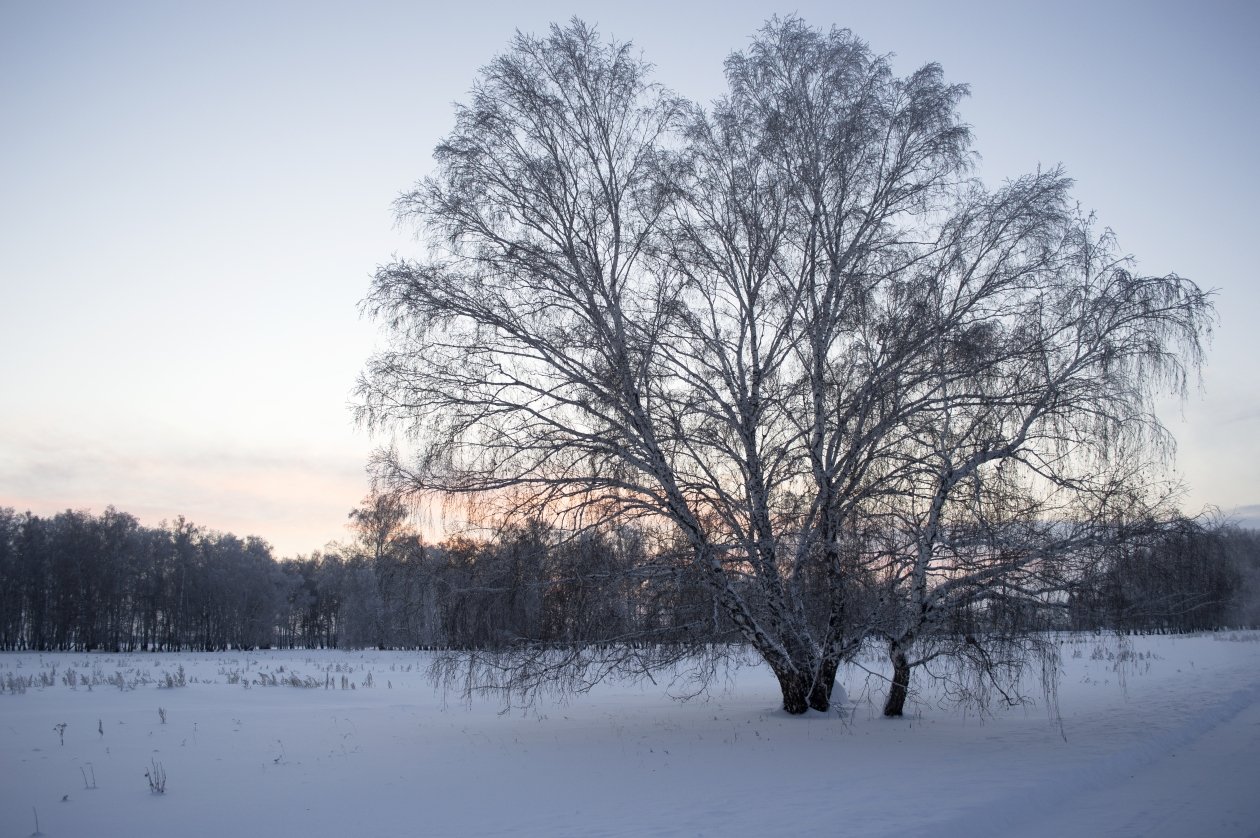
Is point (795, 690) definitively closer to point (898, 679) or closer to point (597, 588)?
point (898, 679)

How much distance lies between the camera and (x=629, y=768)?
370 inches

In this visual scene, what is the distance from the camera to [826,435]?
12.5 m

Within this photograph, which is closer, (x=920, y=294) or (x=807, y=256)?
(x=920, y=294)

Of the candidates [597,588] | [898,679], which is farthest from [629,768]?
[898,679]

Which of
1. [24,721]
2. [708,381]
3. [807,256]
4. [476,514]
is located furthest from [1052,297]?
[24,721]

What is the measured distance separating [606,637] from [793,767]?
3.22m

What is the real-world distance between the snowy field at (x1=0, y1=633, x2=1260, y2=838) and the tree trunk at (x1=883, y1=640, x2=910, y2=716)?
356mm

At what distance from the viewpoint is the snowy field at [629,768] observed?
6.88 meters

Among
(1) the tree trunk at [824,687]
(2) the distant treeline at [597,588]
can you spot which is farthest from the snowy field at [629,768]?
(2) the distant treeline at [597,588]

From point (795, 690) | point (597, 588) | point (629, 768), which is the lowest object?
point (629, 768)

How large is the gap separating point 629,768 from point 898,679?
5.36 metres

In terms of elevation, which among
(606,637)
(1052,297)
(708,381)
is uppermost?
(1052,297)

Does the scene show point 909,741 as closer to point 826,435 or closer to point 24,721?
point 826,435

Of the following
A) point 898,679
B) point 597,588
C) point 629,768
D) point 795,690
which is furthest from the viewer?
point 795,690
